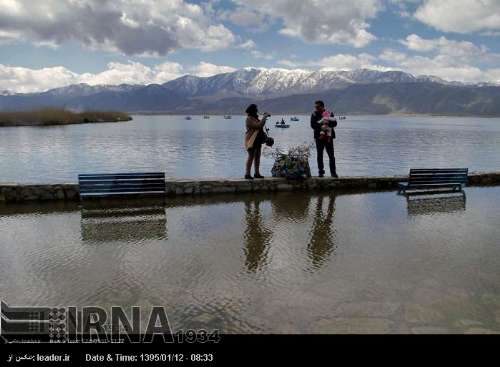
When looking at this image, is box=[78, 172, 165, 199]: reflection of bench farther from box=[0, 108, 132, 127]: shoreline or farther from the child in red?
box=[0, 108, 132, 127]: shoreline

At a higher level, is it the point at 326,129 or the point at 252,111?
the point at 252,111

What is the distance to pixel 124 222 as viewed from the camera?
29.6 feet

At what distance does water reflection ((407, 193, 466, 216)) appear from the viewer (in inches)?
415

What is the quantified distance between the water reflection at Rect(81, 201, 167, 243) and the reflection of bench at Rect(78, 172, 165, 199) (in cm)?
33

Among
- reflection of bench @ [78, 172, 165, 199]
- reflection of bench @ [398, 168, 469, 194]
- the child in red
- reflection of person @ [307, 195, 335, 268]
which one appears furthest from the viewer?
the child in red

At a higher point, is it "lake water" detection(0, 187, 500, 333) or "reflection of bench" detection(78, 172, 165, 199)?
"reflection of bench" detection(78, 172, 165, 199)

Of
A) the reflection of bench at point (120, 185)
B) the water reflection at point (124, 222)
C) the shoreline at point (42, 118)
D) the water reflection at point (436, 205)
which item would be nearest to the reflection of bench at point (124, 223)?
the water reflection at point (124, 222)

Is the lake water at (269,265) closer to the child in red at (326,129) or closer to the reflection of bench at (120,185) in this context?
the reflection of bench at (120,185)

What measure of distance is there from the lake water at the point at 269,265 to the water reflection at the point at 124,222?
43mm

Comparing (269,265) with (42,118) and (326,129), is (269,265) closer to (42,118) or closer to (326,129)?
(326,129)

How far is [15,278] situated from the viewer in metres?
5.79

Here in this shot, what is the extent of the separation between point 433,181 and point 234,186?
6.39 meters

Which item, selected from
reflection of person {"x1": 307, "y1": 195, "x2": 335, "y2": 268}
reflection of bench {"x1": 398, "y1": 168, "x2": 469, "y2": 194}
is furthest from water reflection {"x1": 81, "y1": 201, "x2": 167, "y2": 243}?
reflection of bench {"x1": 398, "y1": 168, "x2": 469, "y2": 194}

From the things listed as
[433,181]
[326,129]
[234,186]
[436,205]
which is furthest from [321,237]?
[433,181]
